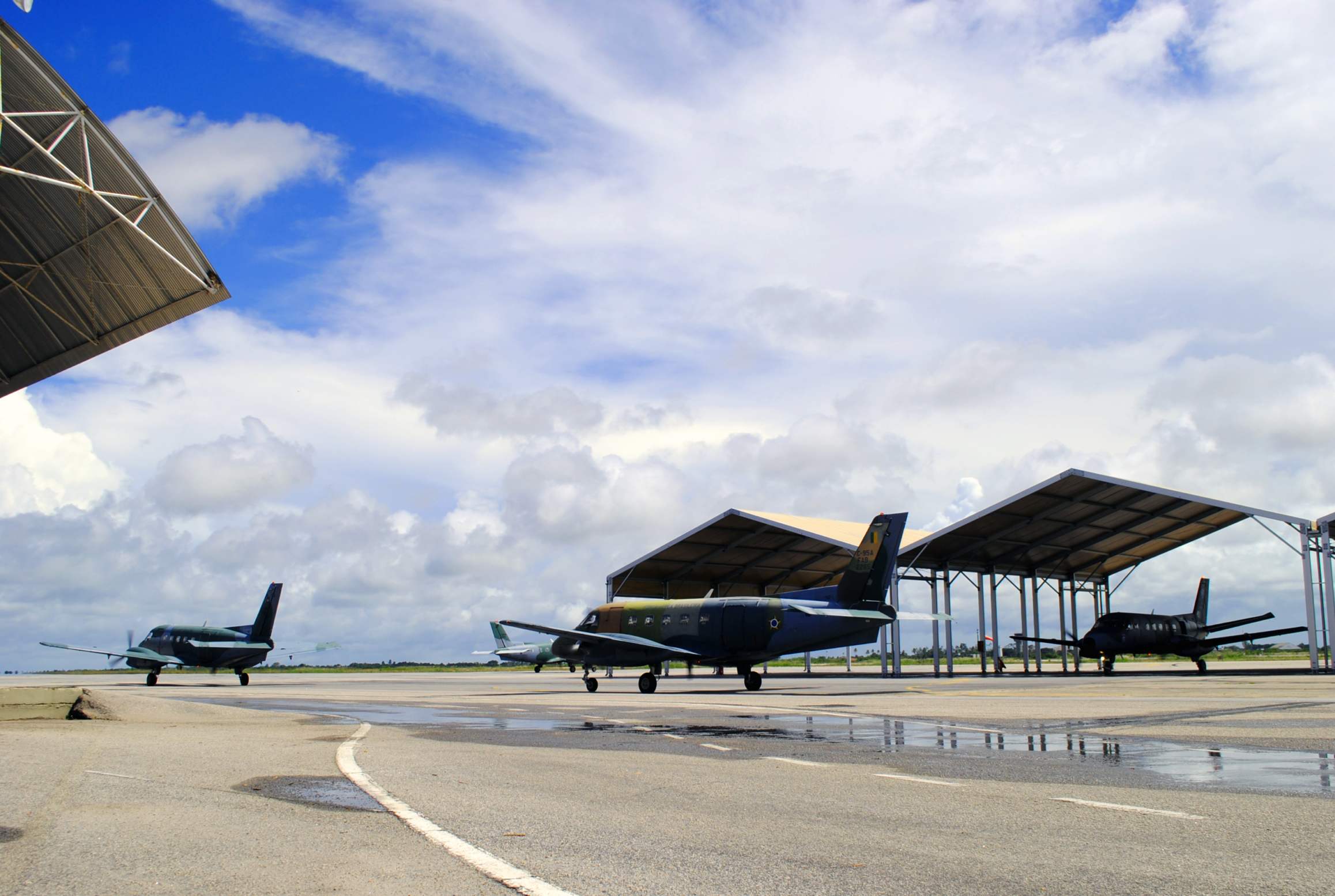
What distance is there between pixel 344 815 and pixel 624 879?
278cm

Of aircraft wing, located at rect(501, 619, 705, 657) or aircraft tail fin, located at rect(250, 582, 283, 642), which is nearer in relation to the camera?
aircraft wing, located at rect(501, 619, 705, 657)

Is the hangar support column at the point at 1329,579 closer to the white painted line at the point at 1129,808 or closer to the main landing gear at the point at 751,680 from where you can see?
the main landing gear at the point at 751,680

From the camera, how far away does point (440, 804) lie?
7246 mm

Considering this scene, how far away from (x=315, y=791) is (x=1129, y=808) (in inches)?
236

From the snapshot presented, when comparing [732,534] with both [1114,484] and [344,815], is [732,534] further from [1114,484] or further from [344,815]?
[344,815]

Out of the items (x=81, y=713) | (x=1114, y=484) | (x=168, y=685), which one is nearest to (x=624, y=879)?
(x=81, y=713)

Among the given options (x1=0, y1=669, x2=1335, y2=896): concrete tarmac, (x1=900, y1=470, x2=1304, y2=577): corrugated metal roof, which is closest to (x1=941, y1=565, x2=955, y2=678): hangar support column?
(x1=900, y1=470, x2=1304, y2=577): corrugated metal roof

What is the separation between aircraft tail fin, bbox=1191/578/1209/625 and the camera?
46406 millimetres

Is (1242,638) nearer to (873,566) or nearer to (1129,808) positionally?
(873,566)

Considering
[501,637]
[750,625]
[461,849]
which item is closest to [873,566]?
[750,625]

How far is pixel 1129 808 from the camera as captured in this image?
6.57m

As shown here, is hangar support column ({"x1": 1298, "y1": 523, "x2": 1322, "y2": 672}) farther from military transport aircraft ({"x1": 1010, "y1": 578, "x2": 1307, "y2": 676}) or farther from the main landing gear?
the main landing gear

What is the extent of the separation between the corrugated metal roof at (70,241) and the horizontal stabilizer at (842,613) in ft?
54.7

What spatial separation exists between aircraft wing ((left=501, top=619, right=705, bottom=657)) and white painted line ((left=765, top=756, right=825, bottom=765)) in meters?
19.9
